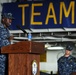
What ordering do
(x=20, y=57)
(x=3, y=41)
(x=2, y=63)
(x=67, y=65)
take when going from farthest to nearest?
(x=67, y=65) < (x=3, y=41) < (x=2, y=63) < (x=20, y=57)

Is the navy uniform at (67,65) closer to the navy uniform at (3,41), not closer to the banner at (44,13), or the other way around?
the banner at (44,13)

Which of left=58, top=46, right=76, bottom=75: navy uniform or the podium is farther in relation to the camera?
left=58, top=46, right=76, bottom=75: navy uniform

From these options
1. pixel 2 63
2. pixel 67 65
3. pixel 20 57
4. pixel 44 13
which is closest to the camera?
pixel 20 57

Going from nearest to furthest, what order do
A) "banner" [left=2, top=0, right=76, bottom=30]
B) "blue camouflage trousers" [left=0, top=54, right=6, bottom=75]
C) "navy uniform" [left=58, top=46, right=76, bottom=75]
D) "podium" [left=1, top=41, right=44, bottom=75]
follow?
"podium" [left=1, top=41, right=44, bottom=75] → "blue camouflage trousers" [left=0, top=54, right=6, bottom=75] → "navy uniform" [left=58, top=46, right=76, bottom=75] → "banner" [left=2, top=0, right=76, bottom=30]

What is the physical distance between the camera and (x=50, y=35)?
19.6 ft

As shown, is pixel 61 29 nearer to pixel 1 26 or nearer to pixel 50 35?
pixel 50 35

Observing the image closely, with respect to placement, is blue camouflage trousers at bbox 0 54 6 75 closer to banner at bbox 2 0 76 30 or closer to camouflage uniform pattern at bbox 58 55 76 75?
camouflage uniform pattern at bbox 58 55 76 75

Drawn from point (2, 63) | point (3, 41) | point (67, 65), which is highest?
point (3, 41)

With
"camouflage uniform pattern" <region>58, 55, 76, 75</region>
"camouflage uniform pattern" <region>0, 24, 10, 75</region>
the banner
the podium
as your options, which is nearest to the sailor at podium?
"camouflage uniform pattern" <region>0, 24, 10, 75</region>

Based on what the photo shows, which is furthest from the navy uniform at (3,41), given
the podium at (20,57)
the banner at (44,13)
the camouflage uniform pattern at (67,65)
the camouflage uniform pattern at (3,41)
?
the banner at (44,13)

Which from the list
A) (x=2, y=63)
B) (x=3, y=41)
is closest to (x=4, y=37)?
(x=3, y=41)

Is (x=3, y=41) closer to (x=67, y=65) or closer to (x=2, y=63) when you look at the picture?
(x=2, y=63)

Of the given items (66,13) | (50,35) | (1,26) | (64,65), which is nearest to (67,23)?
(66,13)

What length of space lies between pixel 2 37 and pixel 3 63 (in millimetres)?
242
